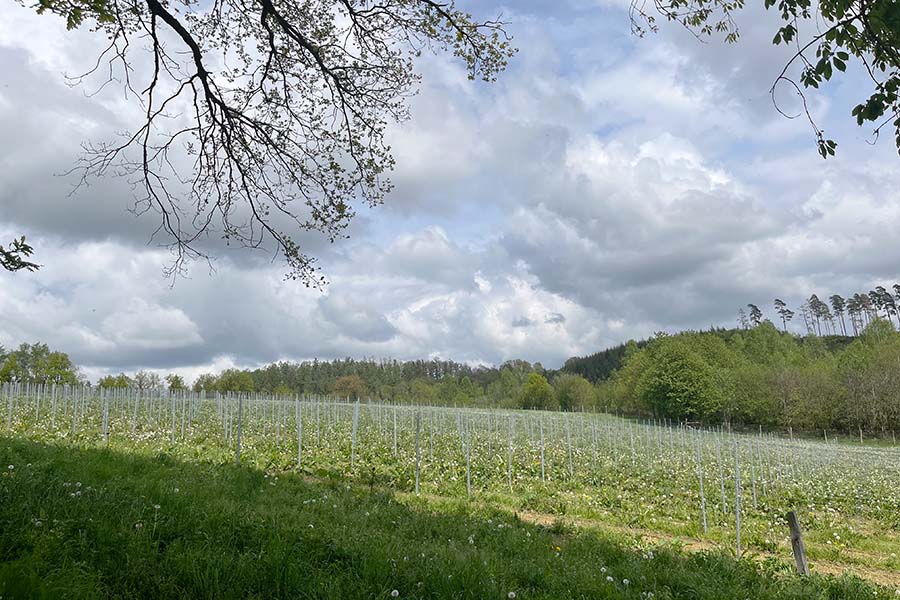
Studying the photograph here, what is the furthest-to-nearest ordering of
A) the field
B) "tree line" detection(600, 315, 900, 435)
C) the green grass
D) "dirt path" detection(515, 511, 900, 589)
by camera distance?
"tree line" detection(600, 315, 900, 435)
"dirt path" detection(515, 511, 900, 589)
the field
the green grass

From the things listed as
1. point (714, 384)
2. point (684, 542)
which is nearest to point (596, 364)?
point (714, 384)

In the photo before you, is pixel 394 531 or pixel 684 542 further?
pixel 684 542

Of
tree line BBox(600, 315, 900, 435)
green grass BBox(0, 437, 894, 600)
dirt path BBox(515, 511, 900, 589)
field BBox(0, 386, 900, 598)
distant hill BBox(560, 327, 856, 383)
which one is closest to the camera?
green grass BBox(0, 437, 894, 600)

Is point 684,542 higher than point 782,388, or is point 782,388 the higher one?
point 782,388

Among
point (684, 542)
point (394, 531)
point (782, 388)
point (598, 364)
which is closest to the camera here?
point (394, 531)

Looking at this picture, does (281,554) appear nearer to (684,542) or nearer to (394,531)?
(394,531)

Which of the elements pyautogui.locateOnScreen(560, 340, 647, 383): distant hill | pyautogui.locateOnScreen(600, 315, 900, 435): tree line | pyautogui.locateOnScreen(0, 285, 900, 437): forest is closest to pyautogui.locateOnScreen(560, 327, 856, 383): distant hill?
pyautogui.locateOnScreen(560, 340, 647, 383): distant hill

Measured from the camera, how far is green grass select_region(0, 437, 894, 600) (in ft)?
13.0

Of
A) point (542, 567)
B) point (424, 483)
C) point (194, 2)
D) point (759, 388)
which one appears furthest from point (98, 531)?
point (759, 388)

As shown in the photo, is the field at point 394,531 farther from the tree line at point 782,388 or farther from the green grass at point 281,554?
the tree line at point 782,388

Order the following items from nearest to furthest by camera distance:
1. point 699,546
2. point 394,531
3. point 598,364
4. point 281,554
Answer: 1. point 281,554
2. point 394,531
3. point 699,546
4. point 598,364

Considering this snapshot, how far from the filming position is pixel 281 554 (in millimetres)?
4469

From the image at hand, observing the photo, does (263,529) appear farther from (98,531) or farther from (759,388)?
(759,388)

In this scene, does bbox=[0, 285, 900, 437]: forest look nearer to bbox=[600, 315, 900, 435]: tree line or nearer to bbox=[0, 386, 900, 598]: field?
bbox=[600, 315, 900, 435]: tree line
